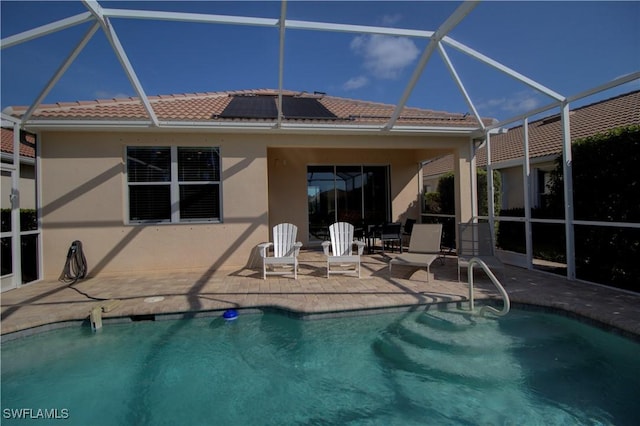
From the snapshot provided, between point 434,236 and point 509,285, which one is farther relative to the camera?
point 434,236

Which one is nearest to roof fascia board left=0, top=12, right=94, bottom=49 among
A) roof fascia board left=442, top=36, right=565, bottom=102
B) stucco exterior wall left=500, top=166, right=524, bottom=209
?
roof fascia board left=442, top=36, right=565, bottom=102

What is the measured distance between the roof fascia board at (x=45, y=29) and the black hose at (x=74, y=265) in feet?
12.7

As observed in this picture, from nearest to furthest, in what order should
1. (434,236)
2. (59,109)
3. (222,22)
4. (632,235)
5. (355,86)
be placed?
(222,22) → (632,235) → (59,109) → (434,236) → (355,86)

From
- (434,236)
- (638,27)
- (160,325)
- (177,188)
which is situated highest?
(638,27)

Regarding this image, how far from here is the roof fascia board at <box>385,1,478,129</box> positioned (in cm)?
399

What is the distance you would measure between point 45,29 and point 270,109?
455 cm

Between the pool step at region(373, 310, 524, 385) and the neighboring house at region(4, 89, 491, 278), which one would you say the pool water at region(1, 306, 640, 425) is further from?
the neighboring house at region(4, 89, 491, 278)

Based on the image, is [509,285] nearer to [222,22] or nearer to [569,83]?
[569,83]

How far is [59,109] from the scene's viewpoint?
6.68 meters

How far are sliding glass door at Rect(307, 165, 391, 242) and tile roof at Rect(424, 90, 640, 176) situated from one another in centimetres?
476

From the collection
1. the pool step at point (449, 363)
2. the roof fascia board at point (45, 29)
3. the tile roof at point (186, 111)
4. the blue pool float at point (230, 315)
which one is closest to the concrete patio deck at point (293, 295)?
the blue pool float at point (230, 315)

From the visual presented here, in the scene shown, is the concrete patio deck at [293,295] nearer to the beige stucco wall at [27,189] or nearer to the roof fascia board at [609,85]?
the roof fascia board at [609,85]

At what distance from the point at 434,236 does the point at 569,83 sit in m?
3.72

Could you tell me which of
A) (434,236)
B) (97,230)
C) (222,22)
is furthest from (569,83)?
(97,230)
